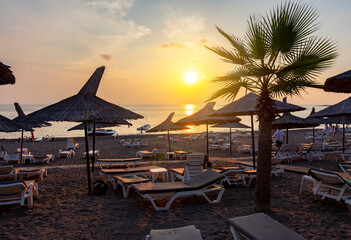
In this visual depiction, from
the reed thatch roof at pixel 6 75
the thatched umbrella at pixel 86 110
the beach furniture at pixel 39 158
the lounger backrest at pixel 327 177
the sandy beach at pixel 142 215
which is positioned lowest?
the sandy beach at pixel 142 215

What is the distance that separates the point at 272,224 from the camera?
3.16 m

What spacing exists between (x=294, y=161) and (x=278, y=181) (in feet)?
17.3

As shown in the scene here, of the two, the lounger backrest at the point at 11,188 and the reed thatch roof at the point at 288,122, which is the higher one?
the reed thatch roof at the point at 288,122

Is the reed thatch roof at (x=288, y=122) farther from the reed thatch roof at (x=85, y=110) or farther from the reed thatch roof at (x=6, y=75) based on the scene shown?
the reed thatch roof at (x=6, y=75)

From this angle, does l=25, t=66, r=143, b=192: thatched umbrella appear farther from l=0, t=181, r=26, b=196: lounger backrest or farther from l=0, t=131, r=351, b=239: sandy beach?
l=0, t=181, r=26, b=196: lounger backrest

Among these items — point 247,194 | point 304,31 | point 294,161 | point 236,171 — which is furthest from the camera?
point 294,161

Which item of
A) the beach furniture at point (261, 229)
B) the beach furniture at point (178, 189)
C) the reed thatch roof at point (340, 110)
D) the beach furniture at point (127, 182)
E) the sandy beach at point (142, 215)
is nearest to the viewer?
the beach furniture at point (261, 229)

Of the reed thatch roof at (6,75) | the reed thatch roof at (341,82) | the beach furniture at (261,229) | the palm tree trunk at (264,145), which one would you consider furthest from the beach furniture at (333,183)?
the reed thatch roof at (6,75)

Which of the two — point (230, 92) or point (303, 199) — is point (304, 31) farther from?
point (303, 199)

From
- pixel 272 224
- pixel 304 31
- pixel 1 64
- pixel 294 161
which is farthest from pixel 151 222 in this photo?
pixel 294 161

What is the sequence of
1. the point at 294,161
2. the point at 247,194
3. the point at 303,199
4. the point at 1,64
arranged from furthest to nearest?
the point at 294,161, the point at 247,194, the point at 303,199, the point at 1,64

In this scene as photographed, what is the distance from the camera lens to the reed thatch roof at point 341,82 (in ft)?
11.0

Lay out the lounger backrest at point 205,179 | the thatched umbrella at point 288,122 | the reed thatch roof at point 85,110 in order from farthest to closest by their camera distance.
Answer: the thatched umbrella at point 288,122 < the reed thatch roof at point 85,110 < the lounger backrest at point 205,179

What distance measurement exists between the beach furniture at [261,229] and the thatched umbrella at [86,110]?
4.16m
